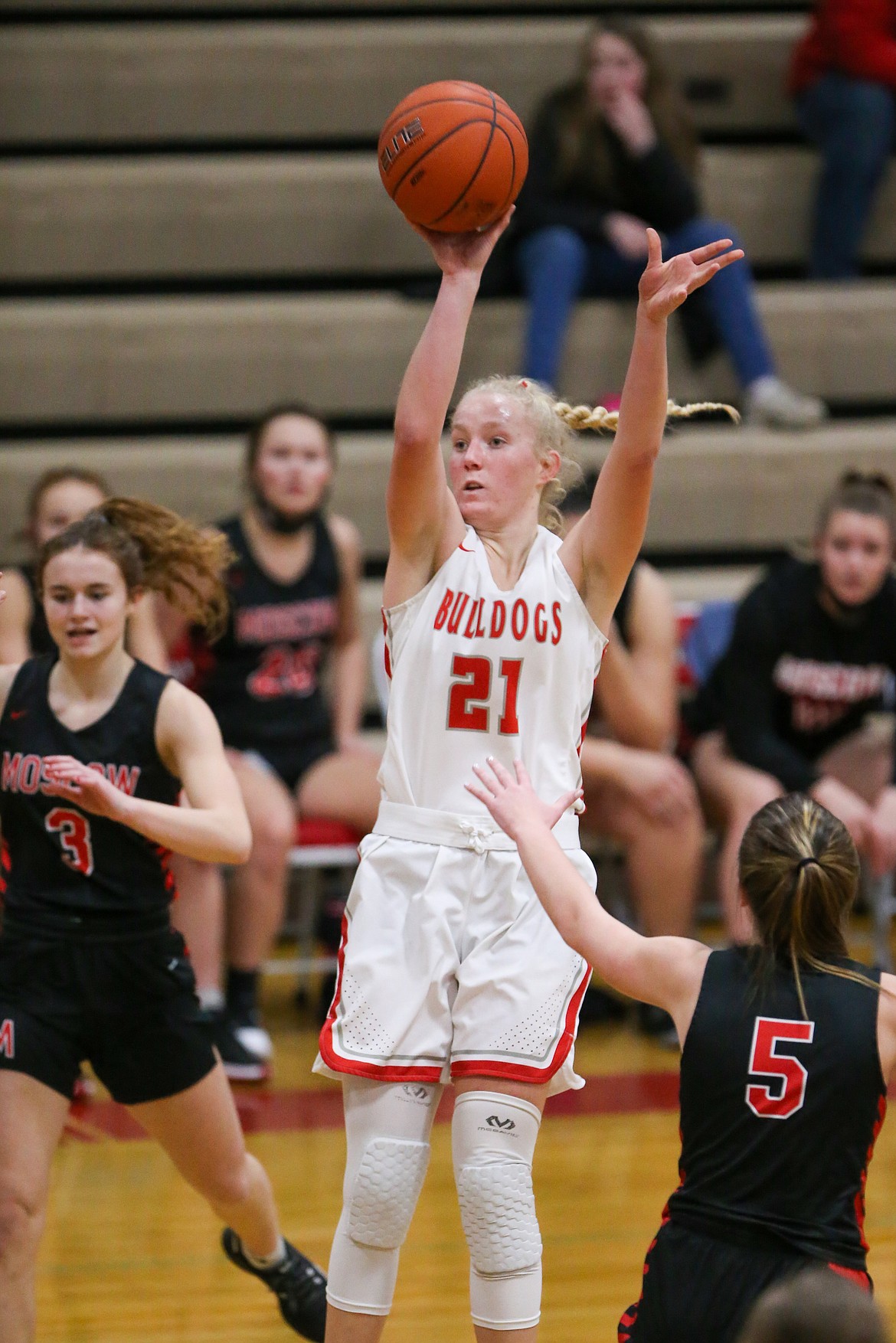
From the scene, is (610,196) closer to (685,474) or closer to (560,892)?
(685,474)

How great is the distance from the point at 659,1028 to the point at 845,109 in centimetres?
411

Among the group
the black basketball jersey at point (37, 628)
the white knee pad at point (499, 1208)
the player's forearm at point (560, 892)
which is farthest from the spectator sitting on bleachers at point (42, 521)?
the player's forearm at point (560, 892)

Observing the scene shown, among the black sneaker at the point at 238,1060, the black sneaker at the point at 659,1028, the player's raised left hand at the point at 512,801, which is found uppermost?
the player's raised left hand at the point at 512,801

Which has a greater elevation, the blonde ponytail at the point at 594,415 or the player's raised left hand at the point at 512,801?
the blonde ponytail at the point at 594,415

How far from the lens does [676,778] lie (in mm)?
5566

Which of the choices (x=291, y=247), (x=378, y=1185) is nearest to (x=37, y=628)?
(x=378, y=1185)

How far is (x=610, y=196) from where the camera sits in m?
7.11

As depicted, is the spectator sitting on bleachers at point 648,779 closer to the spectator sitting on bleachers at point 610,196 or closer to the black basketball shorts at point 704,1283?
the spectator sitting on bleachers at point 610,196

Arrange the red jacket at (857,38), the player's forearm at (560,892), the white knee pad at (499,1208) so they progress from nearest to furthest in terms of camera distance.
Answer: the player's forearm at (560,892), the white knee pad at (499,1208), the red jacket at (857,38)

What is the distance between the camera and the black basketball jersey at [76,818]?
10.7ft

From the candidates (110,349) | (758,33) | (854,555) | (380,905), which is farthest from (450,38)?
(380,905)

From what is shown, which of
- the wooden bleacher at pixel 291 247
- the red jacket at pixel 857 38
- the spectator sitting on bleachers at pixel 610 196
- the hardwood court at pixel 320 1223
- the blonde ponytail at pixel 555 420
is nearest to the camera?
the blonde ponytail at pixel 555 420

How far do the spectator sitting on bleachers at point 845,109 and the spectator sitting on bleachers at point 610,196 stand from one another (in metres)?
0.78

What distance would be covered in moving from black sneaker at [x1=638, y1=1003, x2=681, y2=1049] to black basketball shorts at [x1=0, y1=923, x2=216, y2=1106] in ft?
8.68
